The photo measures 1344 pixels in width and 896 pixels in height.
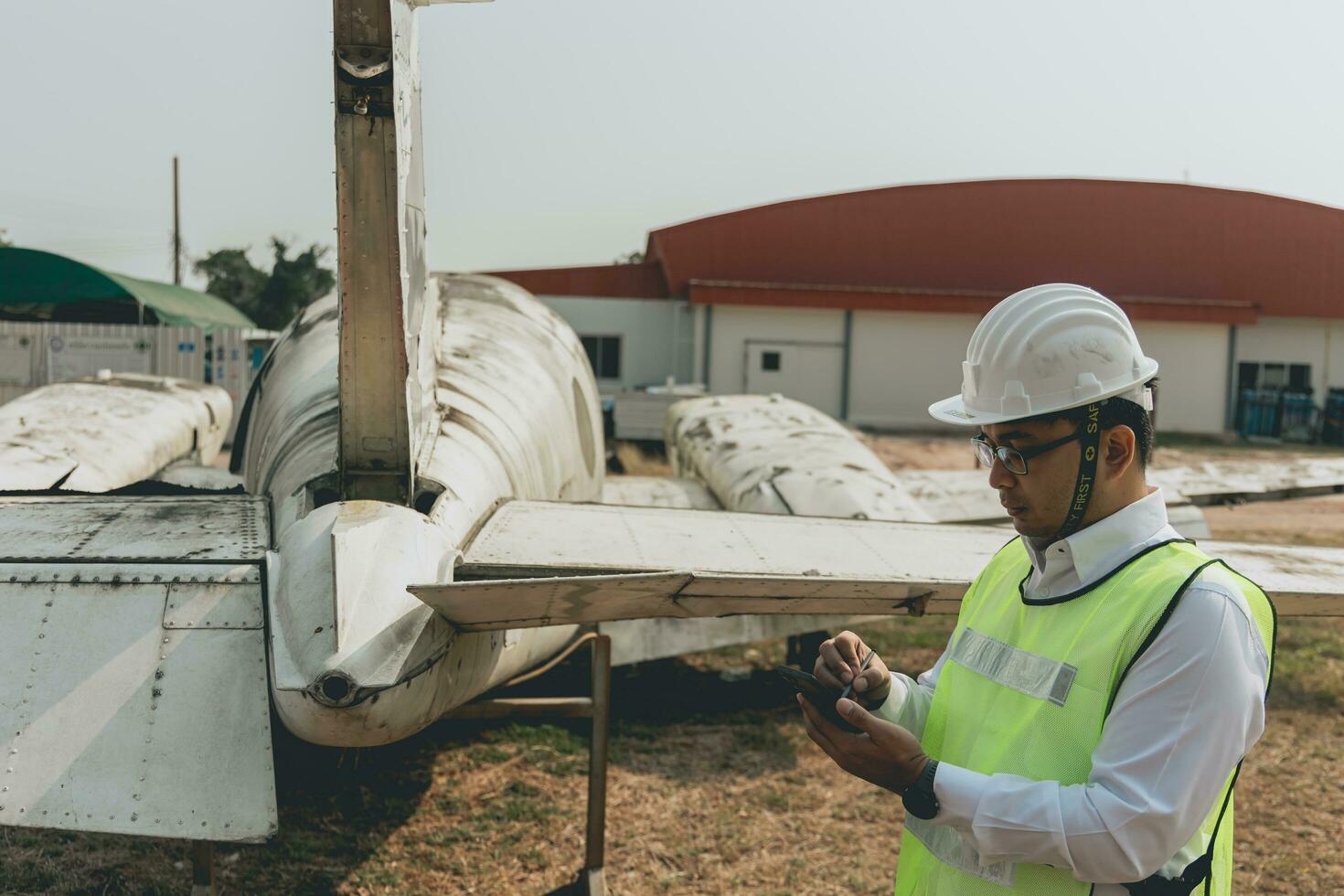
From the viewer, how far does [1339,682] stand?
714 cm

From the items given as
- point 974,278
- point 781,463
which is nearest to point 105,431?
point 781,463

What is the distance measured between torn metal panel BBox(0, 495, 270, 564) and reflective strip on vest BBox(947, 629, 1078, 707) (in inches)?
103

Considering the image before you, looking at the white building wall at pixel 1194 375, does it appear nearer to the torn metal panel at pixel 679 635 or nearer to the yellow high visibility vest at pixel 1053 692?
the torn metal panel at pixel 679 635

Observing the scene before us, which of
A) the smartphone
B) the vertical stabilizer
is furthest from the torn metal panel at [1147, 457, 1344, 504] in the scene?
the smartphone

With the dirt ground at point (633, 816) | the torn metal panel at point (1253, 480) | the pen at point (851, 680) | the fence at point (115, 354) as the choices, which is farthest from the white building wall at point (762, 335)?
the pen at point (851, 680)

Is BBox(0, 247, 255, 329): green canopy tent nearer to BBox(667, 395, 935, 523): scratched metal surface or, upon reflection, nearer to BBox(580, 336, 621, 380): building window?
BBox(580, 336, 621, 380): building window

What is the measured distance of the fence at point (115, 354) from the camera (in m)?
18.2

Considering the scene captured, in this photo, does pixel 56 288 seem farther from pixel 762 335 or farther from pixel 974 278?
pixel 974 278

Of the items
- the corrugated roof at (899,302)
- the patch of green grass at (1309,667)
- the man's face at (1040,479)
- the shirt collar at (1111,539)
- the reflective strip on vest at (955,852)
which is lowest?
the patch of green grass at (1309,667)

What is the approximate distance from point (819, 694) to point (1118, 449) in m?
0.73

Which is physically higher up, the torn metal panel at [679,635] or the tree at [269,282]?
the tree at [269,282]

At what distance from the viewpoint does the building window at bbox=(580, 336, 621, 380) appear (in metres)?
27.2

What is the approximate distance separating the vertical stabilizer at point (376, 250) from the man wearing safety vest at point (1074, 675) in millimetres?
2381

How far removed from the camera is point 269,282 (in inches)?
1650
